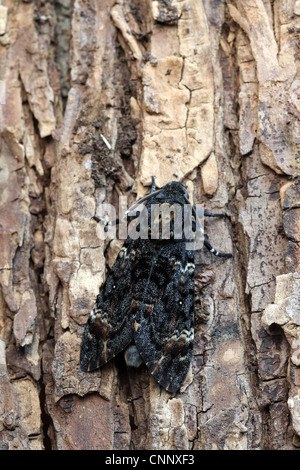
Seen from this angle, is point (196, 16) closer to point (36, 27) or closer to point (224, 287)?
point (36, 27)

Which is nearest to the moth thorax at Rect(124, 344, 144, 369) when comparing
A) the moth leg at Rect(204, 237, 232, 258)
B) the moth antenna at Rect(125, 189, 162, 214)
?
the moth leg at Rect(204, 237, 232, 258)

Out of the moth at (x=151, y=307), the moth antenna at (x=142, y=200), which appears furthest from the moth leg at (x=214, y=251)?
the moth antenna at (x=142, y=200)

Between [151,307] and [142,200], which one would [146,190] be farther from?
[151,307]

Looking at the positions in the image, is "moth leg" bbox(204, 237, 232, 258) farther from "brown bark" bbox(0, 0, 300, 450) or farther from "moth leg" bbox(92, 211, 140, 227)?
"moth leg" bbox(92, 211, 140, 227)

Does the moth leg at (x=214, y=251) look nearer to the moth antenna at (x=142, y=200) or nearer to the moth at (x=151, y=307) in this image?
the moth at (x=151, y=307)

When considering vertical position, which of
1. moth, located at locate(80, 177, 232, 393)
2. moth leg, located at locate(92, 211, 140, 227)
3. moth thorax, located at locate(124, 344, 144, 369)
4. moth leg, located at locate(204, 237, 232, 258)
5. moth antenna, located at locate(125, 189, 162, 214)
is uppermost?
moth antenna, located at locate(125, 189, 162, 214)

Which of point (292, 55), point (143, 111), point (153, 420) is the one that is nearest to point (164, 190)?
point (143, 111)
